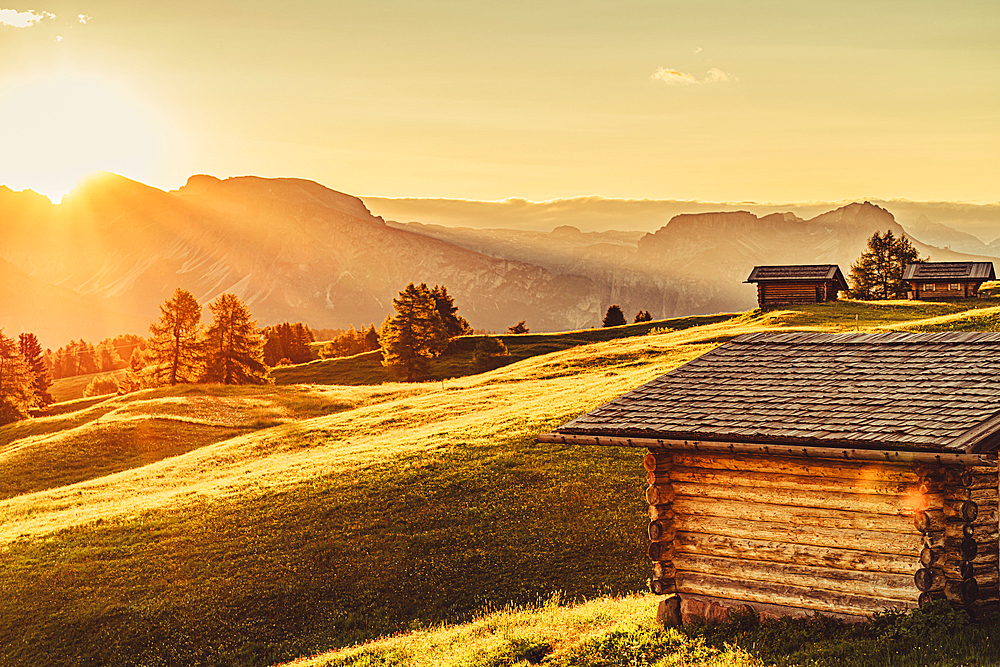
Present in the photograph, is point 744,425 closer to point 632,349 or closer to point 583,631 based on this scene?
point 583,631

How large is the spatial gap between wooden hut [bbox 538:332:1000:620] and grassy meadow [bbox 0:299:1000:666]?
1.33 meters

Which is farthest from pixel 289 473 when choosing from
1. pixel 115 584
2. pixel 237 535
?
pixel 115 584

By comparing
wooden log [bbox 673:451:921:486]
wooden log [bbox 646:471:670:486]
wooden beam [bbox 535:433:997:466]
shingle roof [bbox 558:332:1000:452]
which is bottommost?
wooden log [bbox 646:471:670:486]

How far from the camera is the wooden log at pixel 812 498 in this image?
12.9 meters

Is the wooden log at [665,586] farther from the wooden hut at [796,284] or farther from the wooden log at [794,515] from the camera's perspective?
the wooden hut at [796,284]

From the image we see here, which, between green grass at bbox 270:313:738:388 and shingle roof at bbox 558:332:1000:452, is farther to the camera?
green grass at bbox 270:313:738:388

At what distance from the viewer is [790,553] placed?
551 inches

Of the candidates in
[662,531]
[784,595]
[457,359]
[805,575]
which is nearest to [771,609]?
[784,595]

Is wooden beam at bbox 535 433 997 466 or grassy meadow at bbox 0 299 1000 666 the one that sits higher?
wooden beam at bbox 535 433 997 466

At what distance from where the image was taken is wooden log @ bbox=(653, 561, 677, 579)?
15.2 metres

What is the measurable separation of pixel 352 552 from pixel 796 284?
7408 centimetres

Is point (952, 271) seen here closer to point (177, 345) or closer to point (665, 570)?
point (177, 345)

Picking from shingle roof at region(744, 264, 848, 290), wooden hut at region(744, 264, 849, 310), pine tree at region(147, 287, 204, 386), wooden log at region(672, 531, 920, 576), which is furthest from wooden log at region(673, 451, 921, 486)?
shingle roof at region(744, 264, 848, 290)

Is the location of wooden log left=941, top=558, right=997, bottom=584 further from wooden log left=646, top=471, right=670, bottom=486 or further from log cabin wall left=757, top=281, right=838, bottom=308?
log cabin wall left=757, top=281, right=838, bottom=308
